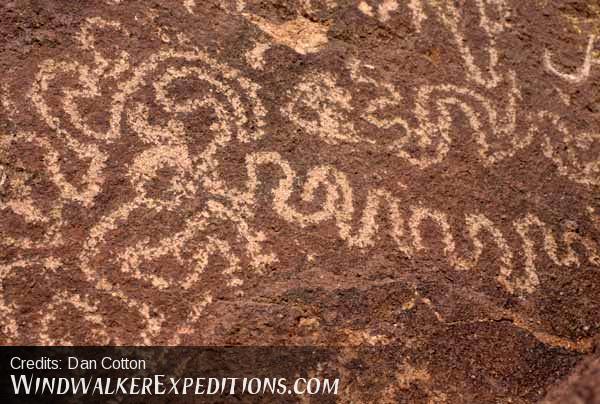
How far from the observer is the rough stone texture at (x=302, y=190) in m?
1.36

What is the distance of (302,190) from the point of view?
4.94 feet

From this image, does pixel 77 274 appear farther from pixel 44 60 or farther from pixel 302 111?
pixel 302 111

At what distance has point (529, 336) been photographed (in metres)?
1.54

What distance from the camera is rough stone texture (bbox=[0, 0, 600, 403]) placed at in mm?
1364

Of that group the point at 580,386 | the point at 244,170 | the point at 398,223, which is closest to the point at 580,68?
the point at 398,223

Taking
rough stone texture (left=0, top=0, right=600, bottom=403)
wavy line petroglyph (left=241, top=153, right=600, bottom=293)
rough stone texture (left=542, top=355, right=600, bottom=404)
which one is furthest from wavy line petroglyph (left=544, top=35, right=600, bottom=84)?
rough stone texture (left=542, top=355, right=600, bottom=404)

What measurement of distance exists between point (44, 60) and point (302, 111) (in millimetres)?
551

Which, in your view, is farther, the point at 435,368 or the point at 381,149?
the point at 381,149

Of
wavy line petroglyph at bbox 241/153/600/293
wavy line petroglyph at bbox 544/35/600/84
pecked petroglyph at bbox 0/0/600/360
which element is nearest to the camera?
pecked petroglyph at bbox 0/0/600/360

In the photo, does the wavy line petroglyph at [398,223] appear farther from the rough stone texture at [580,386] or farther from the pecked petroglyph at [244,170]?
the rough stone texture at [580,386]

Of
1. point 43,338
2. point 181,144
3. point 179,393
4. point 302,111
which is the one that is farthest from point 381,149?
point 43,338

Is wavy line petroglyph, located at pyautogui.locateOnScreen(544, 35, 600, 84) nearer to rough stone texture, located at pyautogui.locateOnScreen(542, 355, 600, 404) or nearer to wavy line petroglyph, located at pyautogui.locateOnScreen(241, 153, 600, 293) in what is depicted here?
wavy line petroglyph, located at pyautogui.locateOnScreen(241, 153, 600, 293)

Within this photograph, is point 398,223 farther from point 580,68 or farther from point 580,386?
point 580,68

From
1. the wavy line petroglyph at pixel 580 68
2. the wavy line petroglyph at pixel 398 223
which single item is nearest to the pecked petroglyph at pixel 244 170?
the wavy line petroglyph at pixel 398 223
